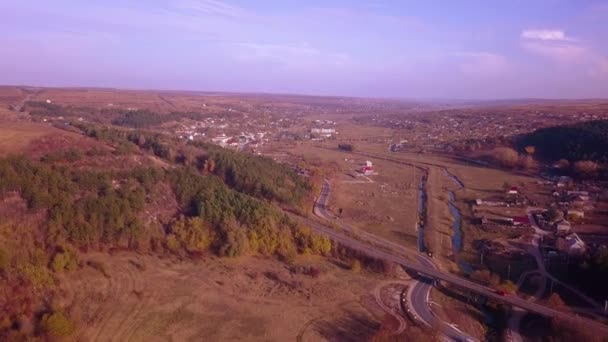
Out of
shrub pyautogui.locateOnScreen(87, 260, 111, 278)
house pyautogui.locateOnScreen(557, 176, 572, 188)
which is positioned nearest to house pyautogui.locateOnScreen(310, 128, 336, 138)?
house pyautogui.locateOnScreen(557, 176, 572, 188)

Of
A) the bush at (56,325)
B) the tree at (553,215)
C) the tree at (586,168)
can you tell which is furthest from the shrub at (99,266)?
the tree at (586,168)

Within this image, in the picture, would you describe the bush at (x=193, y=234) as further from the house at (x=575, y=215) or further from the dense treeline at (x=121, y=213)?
the house at (x=575, y=215)

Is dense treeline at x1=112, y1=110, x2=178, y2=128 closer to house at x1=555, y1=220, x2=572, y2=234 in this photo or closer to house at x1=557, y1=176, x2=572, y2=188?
house at x1=557, y1=176, x2=572, y2=188

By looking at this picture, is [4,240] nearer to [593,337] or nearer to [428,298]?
[428,298]

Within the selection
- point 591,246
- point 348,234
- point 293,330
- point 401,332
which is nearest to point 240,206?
point 348,234

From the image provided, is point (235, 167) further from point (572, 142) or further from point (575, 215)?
point (572, 142)
